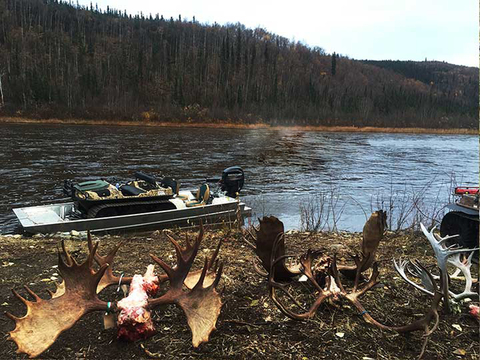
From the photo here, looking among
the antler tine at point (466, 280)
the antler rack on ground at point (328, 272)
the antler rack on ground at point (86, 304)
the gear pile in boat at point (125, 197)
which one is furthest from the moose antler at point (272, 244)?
the gear pile in boat at point (125, 197)

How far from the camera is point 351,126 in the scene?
76.4 metres

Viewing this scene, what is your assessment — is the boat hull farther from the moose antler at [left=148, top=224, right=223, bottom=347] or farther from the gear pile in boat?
the moose antler at [left=148, top=224, right=223, bottom=347]

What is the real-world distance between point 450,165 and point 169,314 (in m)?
29.9

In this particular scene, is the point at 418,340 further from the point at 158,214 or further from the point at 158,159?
the point at 158,159

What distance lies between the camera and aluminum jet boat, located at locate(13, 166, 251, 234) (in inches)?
352

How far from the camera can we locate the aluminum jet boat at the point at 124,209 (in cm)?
893

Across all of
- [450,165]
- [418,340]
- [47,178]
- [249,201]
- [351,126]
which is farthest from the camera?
[351,126]

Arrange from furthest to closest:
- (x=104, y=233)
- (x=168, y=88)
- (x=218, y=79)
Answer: (x=218, y=79) < (x=168, y=88) < (x=104, y=233)

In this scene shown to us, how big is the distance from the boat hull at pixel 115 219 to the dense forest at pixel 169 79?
171 feet

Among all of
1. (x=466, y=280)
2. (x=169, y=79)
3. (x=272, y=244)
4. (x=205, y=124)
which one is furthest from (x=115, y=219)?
(x=169, y=79)

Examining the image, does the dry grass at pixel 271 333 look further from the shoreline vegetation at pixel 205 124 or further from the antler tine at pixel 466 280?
the shoreline vegetation at pixel 205 124

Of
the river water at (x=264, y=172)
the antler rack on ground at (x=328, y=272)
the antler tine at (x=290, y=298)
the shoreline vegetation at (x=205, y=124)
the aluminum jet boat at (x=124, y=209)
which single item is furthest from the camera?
the shoreline vegetation at (x=205, y=124)

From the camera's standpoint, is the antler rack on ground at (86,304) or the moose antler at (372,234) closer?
the antler rack on ground at (86,304)

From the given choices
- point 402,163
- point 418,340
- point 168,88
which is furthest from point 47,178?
point 168,88
